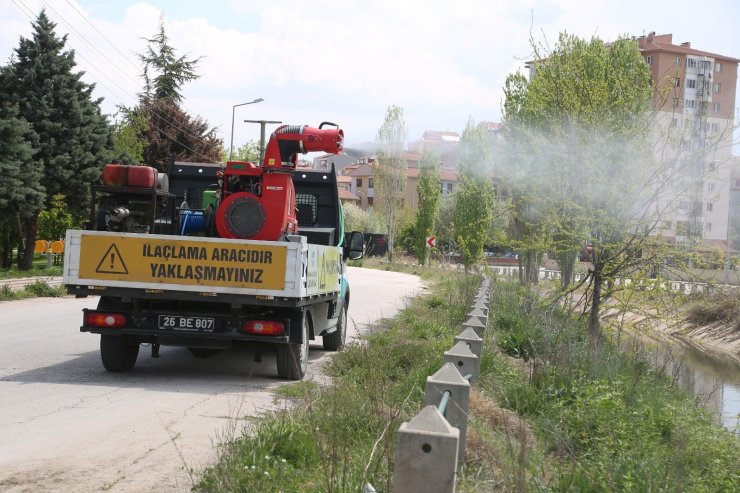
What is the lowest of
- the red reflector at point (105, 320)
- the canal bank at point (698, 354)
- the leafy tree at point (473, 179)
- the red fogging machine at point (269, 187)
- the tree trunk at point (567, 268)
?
the canal bank at point (698, 354)

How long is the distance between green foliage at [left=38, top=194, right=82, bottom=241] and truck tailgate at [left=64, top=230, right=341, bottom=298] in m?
26.2

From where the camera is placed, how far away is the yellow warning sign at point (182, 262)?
9594mm

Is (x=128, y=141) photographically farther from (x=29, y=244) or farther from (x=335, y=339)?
(x=335, y=339)

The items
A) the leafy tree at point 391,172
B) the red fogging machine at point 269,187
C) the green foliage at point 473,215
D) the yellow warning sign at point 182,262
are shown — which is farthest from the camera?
the leafy tree at point 391,172

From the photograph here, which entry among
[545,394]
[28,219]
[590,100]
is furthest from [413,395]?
[28,219]

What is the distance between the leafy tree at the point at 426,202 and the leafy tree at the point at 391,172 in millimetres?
4803

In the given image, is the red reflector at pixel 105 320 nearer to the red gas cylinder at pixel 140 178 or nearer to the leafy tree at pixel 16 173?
the red gas cylinder at pixel 140 178

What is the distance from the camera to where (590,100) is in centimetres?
1591

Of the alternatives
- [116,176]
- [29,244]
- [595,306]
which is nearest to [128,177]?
[116,176]

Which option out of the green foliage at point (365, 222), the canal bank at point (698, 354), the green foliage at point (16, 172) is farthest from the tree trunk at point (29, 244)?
the green foliage at point (365, 222)

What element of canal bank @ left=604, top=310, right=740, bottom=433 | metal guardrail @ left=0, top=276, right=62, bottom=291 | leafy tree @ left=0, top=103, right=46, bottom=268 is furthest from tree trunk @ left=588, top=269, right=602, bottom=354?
leafy tree @ left=0, top=103, right=46, bottom=268

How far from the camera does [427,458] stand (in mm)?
3303

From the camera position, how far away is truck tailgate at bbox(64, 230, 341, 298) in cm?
959

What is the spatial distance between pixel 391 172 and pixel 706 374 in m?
60.5
